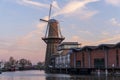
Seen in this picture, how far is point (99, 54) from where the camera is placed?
154 metres

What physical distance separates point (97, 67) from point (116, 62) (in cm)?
1170

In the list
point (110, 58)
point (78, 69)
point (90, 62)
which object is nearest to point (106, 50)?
point (110, 58)

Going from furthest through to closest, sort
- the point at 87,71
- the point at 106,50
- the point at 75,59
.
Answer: the point at 75,59 → the point at 87,71 → the point at 106,50

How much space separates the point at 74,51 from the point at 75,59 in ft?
15.1

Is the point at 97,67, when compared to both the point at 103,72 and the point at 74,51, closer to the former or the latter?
the point at 103,72

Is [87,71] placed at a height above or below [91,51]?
below

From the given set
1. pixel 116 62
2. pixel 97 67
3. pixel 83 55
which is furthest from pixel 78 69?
pixel 116 62

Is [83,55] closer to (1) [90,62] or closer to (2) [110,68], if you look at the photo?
(1) [90,62]

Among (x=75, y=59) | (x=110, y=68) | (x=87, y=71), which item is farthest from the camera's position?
(x=75, y=59)

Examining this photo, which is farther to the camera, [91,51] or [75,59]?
[75,59]

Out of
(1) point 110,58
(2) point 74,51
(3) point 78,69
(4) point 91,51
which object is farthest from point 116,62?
(2) point 74,51

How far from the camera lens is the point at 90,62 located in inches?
6329

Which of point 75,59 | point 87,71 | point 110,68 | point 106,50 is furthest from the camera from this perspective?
point 75,59

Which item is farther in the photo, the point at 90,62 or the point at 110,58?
the point at 90,62
